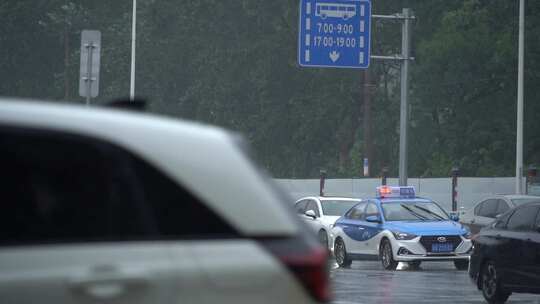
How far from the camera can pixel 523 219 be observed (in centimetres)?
1800

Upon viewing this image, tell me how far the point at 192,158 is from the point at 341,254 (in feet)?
83.5

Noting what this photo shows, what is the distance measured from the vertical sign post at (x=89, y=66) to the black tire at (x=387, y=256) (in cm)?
890

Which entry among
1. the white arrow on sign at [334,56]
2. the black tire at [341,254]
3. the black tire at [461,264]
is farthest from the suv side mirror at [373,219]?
the white arrow on sign at [334,56]

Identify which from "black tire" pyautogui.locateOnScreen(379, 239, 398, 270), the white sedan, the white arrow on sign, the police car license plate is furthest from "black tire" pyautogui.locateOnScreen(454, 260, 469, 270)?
the white arrow on sign

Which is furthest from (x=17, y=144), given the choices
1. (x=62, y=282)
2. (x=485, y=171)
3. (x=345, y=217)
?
(x=485, y=171)

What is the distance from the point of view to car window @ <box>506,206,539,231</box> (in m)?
17.8

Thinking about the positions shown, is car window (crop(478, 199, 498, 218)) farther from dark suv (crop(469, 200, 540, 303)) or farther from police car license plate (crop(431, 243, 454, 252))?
dark suv (crop(469, 200, 540, 303))

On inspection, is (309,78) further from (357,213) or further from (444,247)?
(444,247)

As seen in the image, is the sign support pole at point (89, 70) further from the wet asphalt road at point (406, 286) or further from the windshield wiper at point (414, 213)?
the windshield wiper at point (414, 213)

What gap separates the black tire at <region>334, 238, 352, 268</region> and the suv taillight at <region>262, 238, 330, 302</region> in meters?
25.1

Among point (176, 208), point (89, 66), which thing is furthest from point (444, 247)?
point (176, 208)

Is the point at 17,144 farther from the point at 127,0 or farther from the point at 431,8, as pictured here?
the point at 127,0

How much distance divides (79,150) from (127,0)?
6903 centimetres

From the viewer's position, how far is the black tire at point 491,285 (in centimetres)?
1817
